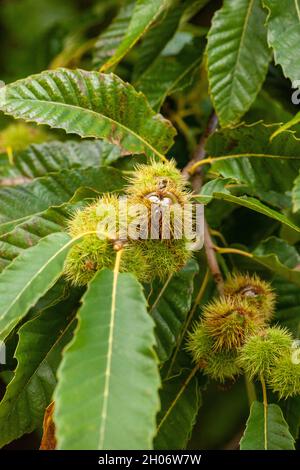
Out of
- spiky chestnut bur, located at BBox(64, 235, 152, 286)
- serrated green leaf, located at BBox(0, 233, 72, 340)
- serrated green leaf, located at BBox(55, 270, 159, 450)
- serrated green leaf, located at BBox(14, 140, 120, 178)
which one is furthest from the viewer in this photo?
serrated green leaf, located at BBox(14, 140, 120, 178)

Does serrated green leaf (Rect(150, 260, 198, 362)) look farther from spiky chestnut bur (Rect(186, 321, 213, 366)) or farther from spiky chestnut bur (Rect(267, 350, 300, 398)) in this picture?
spiky chestnut bur (Rect(267, 350, 300, 398))

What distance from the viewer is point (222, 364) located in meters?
1.29

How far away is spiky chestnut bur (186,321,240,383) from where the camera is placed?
1.28 meters

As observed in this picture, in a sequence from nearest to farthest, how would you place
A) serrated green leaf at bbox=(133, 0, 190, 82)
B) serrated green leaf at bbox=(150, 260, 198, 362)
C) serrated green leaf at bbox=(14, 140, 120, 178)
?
serrated green leaf at bbox=(150, 260, 198, 362), serrated green leaf at bbox=(14, 140, 120, 178), serrated green leaf at bbox=(133, 0, 190, 82)

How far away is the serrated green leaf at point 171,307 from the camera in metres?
1.37

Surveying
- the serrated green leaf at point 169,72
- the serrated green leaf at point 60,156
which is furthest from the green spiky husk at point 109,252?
the serrated green leaf at point 169,72

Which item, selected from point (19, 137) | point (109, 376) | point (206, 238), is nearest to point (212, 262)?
point (206, 238)

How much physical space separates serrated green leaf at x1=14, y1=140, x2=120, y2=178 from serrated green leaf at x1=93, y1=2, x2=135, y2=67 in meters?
0.29

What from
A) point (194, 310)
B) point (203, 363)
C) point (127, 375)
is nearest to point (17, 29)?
point (194, 310)

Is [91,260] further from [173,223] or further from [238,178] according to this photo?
[238,178]

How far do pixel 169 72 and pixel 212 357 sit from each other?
84 centimetres

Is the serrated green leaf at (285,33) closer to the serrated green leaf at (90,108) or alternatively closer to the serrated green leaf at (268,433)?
the serrated green leaf at (90,108)

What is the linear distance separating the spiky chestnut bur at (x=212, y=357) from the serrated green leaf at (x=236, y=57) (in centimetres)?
50

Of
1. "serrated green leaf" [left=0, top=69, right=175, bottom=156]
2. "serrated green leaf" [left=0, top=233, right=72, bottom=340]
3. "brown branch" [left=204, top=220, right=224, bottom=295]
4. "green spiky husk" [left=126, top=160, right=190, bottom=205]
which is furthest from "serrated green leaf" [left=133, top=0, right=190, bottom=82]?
"serrated green leaf" [left=0, top=233, right=72, bottom=340]
